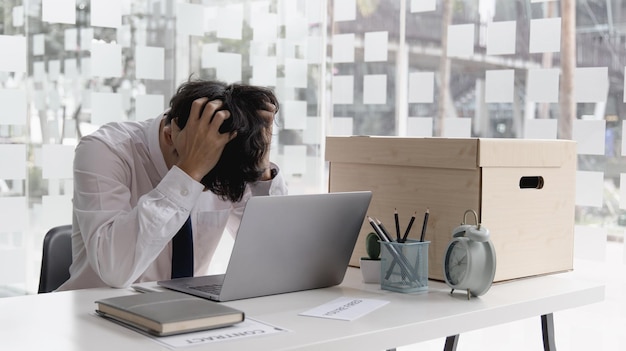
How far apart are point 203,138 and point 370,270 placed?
484 millimetres

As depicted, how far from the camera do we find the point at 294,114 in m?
4.26

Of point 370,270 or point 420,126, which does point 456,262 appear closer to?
point 370,270

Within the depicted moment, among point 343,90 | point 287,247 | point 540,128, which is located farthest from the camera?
point 343,90

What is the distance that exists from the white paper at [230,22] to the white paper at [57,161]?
1.02 meters

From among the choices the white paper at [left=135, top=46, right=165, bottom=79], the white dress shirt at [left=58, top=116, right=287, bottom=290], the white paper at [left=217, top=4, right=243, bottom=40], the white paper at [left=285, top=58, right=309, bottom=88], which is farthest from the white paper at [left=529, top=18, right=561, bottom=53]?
the white dress shirt at [left=58, top=116, right=287, bottom=290]

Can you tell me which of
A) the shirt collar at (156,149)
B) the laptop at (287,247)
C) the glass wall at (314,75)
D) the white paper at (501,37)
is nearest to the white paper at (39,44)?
the glass wall at (314,75)

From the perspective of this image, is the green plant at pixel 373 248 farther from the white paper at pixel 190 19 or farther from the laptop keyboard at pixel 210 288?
the white paper at pixel 190 19

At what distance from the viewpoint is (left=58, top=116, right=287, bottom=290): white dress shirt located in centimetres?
167

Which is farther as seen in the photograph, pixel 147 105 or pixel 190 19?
pixel 190 19

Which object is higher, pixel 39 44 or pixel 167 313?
pixel 39 44

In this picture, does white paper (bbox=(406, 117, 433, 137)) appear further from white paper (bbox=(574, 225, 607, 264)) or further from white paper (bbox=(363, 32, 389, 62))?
white paper (bbox=(574, 225, 607, 264))

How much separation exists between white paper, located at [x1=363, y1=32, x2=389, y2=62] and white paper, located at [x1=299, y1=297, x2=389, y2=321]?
2.63 metres

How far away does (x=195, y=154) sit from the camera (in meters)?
1.69

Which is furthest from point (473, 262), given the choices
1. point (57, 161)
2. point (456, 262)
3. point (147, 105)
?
point (147, 105)
